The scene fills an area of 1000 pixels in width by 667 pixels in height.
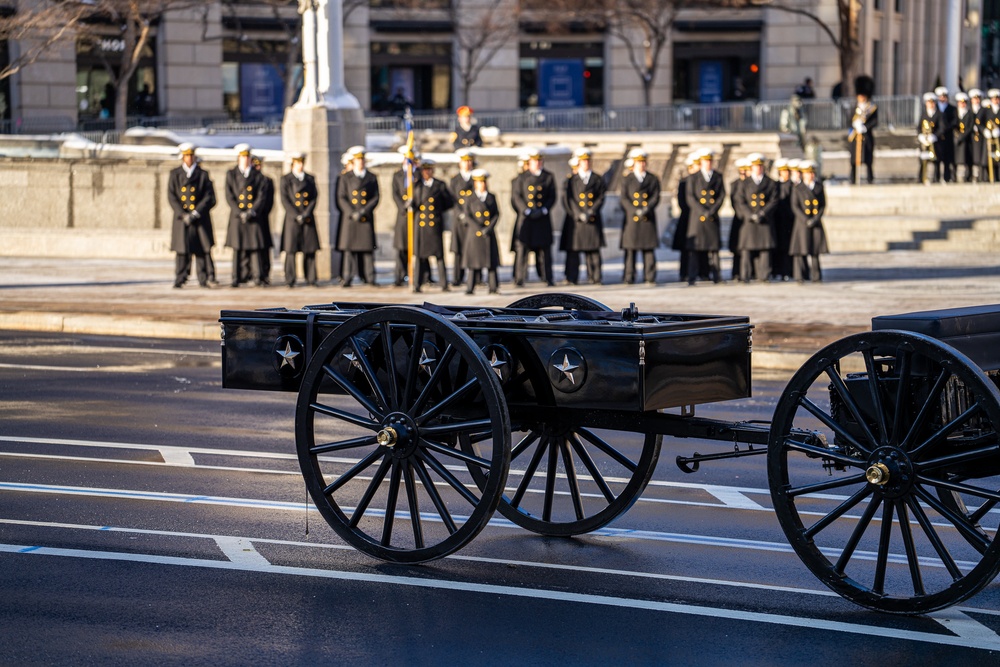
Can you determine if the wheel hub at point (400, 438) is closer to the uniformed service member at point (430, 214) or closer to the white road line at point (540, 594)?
the white road line at point (540, 594)

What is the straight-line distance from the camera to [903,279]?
22.8 metres

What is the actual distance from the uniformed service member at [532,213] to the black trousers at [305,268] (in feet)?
9.78

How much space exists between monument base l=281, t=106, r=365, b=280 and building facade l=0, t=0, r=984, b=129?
92.0 ft

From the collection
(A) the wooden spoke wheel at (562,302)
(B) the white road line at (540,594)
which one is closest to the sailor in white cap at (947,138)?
(A) the wooden spoke wheel at (562,302)

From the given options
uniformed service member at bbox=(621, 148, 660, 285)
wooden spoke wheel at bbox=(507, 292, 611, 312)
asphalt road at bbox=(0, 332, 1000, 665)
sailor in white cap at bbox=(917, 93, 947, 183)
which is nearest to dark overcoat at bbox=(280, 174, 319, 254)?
uniformed service member at bbox=(621, 148, 660, 285)

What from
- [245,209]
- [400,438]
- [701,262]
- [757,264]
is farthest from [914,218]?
[400,438]

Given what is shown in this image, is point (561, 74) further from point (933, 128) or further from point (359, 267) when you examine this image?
point (359, 267)

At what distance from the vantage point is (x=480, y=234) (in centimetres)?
2172

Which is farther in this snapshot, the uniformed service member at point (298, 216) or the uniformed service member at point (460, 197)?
the uniformed service member at point (298, 216)

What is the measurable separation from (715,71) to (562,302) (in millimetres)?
54244

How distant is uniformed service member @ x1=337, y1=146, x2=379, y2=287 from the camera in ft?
73.2

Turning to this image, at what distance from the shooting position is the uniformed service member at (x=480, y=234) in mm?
21719

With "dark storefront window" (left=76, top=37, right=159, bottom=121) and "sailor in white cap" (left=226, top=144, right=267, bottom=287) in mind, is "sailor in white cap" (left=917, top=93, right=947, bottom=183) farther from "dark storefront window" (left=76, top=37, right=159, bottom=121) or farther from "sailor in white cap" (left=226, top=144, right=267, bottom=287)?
"dark storefront window" (left=76, top=37, right=159, bottom=121)

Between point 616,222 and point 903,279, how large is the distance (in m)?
8.84
